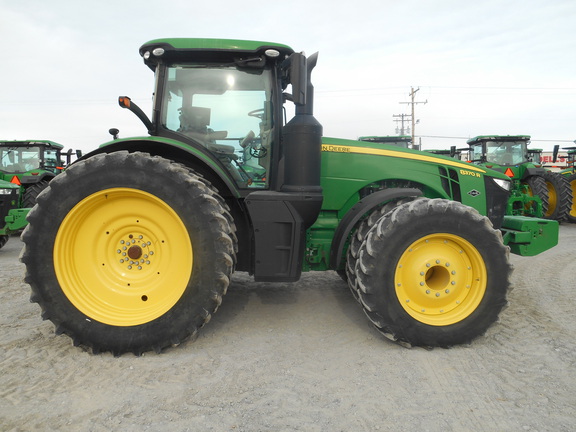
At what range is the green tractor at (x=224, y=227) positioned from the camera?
9.42ft

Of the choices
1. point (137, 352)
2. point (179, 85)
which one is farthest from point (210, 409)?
point (179, 85)

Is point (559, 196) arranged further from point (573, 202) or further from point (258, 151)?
point (258, 151)

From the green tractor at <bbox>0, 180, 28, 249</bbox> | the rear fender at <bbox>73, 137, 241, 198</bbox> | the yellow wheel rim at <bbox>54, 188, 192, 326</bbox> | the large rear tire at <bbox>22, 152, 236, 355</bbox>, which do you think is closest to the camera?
the large rear tire at <bbox>22, 152, 236, 355</bbox>

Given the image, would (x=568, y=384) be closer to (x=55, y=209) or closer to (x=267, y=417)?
(x=267, y=417)

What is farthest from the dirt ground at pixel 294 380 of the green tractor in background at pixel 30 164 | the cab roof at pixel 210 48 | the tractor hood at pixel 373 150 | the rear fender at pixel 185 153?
the green tractor in background at pixel 30 164

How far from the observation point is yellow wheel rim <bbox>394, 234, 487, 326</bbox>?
120 inches

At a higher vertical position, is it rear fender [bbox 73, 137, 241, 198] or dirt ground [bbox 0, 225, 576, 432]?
rear fender [bbox 73, 137, 241, 198]

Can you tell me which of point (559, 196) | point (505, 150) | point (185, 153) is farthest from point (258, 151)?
point (505, 150)

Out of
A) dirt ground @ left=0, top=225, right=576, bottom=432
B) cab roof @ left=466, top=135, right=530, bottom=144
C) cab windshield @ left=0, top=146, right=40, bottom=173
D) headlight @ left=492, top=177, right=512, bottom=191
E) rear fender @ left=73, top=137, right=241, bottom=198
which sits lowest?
dirt ground @ left=0, top=225, right=576, bottom=432

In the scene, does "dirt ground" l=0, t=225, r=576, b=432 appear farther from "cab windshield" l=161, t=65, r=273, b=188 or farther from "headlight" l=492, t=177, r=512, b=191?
"cab windshield" l=161, t=65, r=273, b=188

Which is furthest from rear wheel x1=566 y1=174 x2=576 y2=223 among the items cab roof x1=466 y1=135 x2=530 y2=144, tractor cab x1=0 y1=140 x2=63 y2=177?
tractor cab x1=0 y1=140 x2=63 y2=177

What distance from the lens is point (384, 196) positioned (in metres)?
3.37

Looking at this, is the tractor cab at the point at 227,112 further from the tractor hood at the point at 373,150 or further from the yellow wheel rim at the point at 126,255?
the yellow wheel rim at the point at 126,255

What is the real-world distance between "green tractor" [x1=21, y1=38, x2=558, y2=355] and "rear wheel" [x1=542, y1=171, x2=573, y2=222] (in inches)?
372
